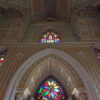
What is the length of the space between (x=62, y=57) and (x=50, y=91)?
1887 millimetres

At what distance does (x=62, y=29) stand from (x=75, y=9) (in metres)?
1.69

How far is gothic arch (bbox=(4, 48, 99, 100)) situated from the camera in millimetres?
4234

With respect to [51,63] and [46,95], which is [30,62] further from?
[46,95]

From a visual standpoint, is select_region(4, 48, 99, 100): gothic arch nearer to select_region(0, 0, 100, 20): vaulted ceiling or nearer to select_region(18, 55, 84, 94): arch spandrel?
select_region(18, 55, 84, 94): arch spandrel

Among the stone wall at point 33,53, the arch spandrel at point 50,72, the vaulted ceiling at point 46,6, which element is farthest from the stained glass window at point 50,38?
the vaulted ceiling at point 46,6

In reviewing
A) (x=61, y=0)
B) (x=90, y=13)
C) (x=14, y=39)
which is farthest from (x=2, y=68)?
(x=90, y=13)

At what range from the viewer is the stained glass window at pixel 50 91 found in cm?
568

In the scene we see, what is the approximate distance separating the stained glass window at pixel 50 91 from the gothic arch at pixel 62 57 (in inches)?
64.8

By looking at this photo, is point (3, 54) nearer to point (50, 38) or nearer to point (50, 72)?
point (50, 72)

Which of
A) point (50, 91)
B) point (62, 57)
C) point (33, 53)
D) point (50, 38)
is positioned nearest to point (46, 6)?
point (50, 38)

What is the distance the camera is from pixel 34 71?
5.37 metres

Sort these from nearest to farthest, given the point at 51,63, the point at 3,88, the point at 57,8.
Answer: the point at 3,88 → the point at 51,63 → the point at 57,8

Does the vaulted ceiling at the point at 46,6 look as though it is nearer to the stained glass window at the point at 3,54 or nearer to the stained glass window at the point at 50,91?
the stained glass window at the point at 3,54

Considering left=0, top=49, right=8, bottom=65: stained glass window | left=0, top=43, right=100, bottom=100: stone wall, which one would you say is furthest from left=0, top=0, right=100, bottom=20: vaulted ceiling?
left=0, top=49, right=8, bottom=65: stained glass window
